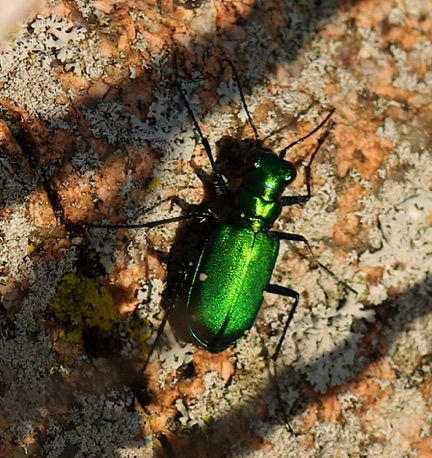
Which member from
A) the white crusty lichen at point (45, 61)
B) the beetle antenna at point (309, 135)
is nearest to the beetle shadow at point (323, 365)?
the beetle antenna at point (309, 135)

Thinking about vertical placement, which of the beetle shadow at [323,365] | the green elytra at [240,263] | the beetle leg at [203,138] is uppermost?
the beetle leg at [203,138]

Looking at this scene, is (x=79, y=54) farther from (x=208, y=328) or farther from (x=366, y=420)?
(x=366, y=420)

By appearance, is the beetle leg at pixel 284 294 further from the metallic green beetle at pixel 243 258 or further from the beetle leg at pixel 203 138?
the beetle leg at pixel 203 138

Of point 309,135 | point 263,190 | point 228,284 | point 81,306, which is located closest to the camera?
point 81,306

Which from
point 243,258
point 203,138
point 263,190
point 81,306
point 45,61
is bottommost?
point 81,306

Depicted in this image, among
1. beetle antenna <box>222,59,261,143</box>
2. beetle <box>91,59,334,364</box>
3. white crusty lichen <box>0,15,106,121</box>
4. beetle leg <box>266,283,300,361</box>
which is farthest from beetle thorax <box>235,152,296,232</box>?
white crusty lichen <box>0,15,106,121</box>

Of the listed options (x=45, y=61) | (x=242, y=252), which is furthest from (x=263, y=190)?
(x=45, y=61)

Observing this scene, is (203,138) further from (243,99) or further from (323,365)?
(323,365)

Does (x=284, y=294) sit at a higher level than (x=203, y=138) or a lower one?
lower
